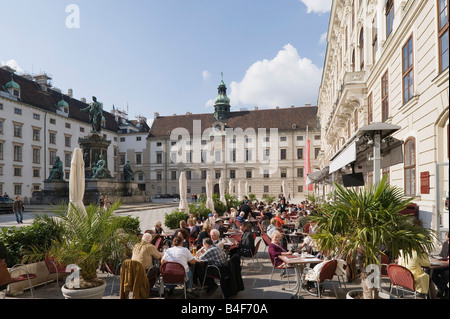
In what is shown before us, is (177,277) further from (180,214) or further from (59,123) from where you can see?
(59,123)

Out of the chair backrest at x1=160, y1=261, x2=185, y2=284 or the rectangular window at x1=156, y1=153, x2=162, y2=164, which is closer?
the chair backrest at x1=160, y1=261, x2=185, y2=284

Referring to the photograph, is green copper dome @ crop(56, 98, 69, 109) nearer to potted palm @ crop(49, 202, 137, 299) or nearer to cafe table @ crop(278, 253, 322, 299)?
potted palm @ crop(49, 202, 137, 299)

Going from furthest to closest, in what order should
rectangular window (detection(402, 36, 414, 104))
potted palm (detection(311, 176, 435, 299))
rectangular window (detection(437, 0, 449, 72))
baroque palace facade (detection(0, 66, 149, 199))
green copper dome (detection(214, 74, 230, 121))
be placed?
green copper dome (detection(214, 74, 230, 121))
baroque palace facade (detection(0, 66, 149, 199))
rectangular window (detection(402, 36, 414, 104))
rectangular window (detection(437, 0, 449, 72))
potted palm (detection(311, 176, 435, 299))

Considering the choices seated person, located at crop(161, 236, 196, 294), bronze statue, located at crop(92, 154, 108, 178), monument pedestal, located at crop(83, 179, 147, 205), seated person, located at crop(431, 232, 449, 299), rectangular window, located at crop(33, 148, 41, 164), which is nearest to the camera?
seated person, located at crop(431, 232, 449, 299)

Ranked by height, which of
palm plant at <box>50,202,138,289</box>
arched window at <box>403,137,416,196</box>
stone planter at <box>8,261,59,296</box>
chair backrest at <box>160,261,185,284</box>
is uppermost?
arched window at <box>403,137,416,196</box>

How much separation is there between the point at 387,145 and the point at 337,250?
415 centimetres

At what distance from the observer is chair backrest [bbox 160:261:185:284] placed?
6133 mm

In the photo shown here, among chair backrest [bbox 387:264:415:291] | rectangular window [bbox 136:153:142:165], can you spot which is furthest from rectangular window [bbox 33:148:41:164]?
chair backrest [bbox 387:264:415:291]

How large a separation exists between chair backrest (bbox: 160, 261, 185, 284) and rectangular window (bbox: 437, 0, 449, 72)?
789cm

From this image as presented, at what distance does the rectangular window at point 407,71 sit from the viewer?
37.2 feet

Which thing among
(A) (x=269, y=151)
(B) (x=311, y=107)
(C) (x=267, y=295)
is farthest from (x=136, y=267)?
(B) (x=311, y=107)

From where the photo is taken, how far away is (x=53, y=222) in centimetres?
668

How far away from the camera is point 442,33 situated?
870 cm

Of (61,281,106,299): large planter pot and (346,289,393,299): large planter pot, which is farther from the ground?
(61,281,106,299): large planter pot
